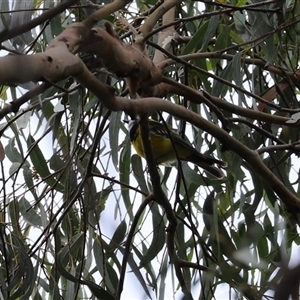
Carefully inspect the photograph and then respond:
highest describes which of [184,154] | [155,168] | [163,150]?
[163,150]

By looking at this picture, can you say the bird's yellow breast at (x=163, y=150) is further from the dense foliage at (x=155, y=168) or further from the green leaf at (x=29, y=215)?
the green leaf at (x=29, y=215)

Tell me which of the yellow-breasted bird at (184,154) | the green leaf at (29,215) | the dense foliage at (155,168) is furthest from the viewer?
the yellow-breasted bird at (184,154)

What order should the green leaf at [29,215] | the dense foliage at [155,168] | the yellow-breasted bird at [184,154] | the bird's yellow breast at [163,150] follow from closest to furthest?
the dense foliage at [155,168]
the green leaf at [29,215]
the yellow-breasted bird at [184,154]
the bird's yellow breast at [163,150]

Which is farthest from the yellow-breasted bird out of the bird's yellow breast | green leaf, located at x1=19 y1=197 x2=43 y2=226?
green leaf, located at x1=19 y1=197 x2=43 y2=226

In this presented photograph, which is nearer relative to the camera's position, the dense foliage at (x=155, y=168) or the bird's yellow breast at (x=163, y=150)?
the dense foliage at (x=155, y=168)

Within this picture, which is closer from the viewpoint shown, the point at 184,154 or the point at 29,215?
the point at 29,215

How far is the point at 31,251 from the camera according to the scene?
1284mm

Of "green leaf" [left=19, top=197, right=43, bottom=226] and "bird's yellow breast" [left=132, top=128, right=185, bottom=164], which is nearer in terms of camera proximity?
"green leaf" [left=19, top=197, right=43, bottom=226]

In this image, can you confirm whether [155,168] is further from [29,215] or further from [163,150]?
[163,150]

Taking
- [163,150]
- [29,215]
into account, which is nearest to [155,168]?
[29,215]

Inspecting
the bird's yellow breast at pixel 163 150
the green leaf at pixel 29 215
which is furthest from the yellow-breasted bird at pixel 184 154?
the green leaf at pixel 29 215

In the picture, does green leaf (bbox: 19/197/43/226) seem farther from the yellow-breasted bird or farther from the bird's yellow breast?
the bird's yellow breast

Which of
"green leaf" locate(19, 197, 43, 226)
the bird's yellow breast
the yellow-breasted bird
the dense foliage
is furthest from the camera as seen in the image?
the bird's yellow breast

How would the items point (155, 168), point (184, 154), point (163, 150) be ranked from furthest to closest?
1. point (163, 150)
2. point (184, 154)
3. point (155, 168)
